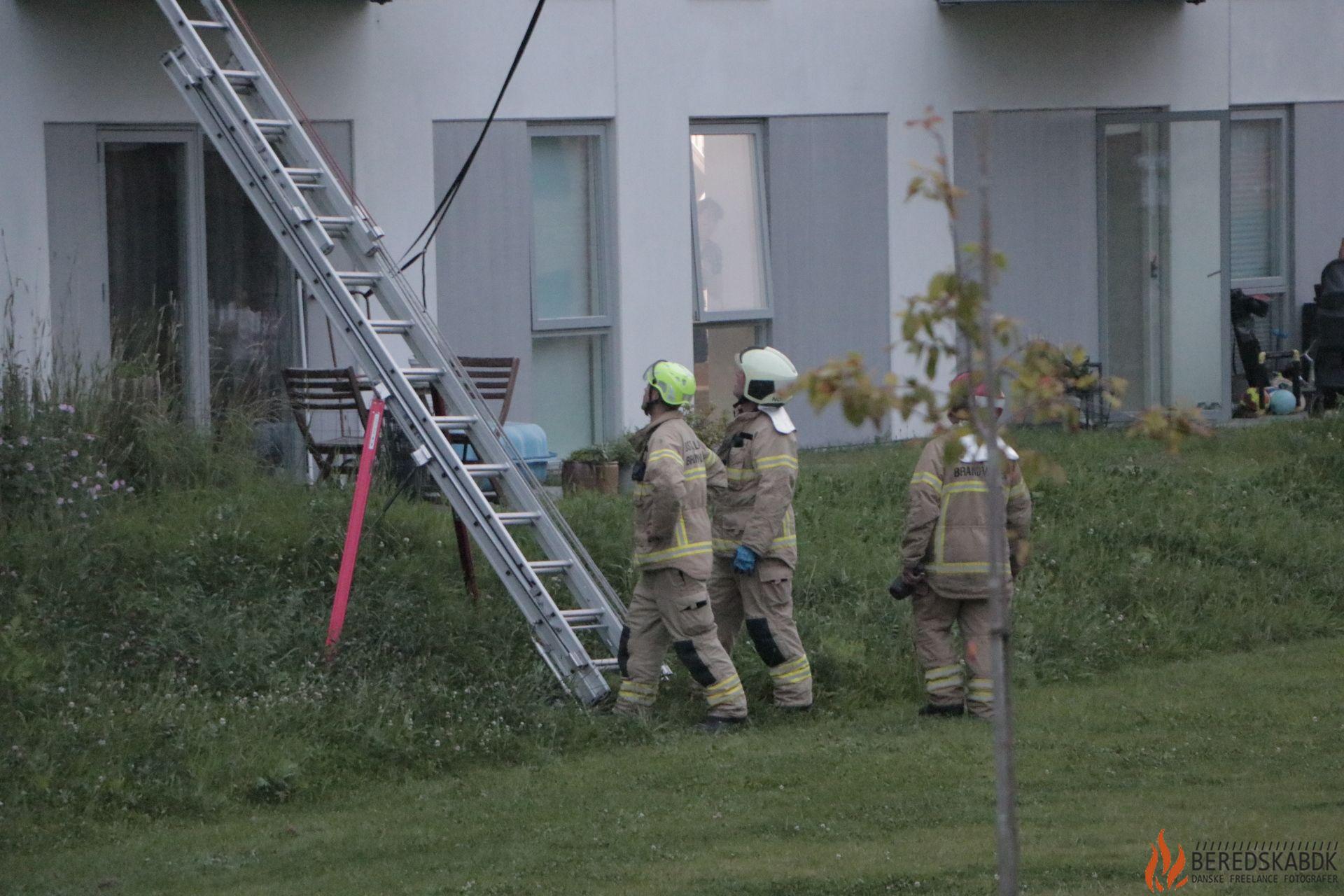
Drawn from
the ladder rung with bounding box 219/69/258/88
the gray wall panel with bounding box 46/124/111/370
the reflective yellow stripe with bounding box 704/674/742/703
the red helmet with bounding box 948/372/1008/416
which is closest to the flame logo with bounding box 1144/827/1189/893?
the red helmet with bounding box 948/372/1008/416

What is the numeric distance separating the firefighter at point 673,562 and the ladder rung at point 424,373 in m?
1.50

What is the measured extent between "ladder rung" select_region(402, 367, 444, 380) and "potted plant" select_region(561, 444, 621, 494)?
12.0ft

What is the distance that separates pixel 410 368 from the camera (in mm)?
9812

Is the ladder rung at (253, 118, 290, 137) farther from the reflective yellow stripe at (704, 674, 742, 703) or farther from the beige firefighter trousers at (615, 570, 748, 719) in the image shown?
the reflective yellow stripe at (704, 674, 742, 703)

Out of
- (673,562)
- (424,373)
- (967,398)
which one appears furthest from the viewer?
(424,373)

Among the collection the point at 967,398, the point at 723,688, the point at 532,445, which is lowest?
the point at 723,688

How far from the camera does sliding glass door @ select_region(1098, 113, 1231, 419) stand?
17.8 metres

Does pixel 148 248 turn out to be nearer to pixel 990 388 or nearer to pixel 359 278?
pixel 359 278

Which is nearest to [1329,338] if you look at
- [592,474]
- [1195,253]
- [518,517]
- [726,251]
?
[1195,253]

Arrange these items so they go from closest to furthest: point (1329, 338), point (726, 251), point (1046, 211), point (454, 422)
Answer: point (454, 422)
point (726, 251)
point (1046, 211)
point (1329, 338)

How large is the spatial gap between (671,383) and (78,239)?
20.1 ft

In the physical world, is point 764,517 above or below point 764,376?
below

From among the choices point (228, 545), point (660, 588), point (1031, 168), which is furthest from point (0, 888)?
point (1031, 168)

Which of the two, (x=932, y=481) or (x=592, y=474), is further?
(x=592, y=474)
